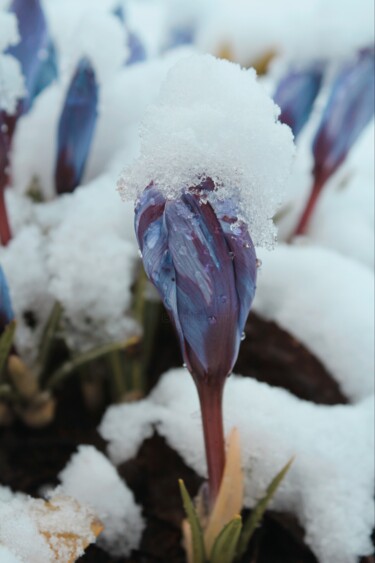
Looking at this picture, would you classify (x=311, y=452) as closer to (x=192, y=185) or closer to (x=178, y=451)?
(x=178, y=451)

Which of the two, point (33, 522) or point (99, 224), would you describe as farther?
point (99, 224)

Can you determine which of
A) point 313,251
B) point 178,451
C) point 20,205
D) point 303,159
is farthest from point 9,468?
point 303,159

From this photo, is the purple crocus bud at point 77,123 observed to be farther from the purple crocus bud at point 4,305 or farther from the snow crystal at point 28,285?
the purple crocus bud at point 4,305

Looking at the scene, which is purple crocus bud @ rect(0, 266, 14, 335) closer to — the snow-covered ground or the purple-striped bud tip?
the snow-covered ground

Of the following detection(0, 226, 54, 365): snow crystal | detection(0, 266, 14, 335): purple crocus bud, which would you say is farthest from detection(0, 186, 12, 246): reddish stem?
detection(0, 266, 14, 335): purple crocus bud

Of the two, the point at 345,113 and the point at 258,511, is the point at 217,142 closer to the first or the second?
the point at 258,511

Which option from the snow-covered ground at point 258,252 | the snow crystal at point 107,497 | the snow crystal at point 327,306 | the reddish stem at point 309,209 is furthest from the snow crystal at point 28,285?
the reddish stem at point 309,209

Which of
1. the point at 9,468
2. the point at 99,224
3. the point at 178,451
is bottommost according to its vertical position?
the point at 9,468

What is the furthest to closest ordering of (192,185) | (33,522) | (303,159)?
(303,159) < (33,522) < (192,185)
